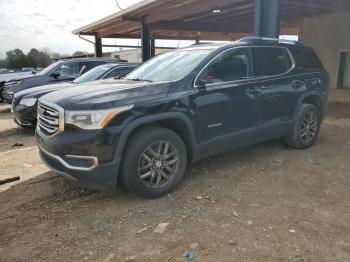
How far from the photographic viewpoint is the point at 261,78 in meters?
5.15

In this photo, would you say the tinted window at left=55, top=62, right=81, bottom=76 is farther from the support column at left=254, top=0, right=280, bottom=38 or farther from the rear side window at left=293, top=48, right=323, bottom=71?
the rear side window at left=293, top=48, right=323, bottom=71

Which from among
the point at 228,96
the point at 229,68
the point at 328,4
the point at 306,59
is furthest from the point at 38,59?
the point at 228,96

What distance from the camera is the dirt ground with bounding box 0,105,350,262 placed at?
122 inches

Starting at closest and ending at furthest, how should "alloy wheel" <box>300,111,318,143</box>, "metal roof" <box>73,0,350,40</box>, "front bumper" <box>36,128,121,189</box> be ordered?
"front bumper" <box>36,128,121,189</box> < "alloy wheel" <box>300,111,318,143</box> < "metal roof" <box>73,0,350,40</box>

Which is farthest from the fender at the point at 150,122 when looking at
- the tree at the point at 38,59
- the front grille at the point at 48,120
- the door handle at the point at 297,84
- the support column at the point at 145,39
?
the tree at the point at 38,59

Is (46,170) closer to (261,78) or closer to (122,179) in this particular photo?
(122,179)

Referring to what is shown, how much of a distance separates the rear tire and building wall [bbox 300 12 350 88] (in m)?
11.1

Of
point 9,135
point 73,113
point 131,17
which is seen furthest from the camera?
point 131,17

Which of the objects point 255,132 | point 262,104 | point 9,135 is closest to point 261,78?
point 262,104

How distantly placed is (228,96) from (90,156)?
2010 mm

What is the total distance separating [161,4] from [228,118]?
7911 mm

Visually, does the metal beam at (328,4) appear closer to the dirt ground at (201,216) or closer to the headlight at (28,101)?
the dirt ground at (201,216)

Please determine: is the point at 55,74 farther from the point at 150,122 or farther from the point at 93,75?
the point at 150,122

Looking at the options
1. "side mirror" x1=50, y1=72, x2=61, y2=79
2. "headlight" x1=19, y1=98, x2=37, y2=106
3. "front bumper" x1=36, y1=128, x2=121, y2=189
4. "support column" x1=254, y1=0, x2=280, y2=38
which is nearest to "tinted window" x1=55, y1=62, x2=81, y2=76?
"side mirror" x1=50, y1=72, x2=61, y2=79
